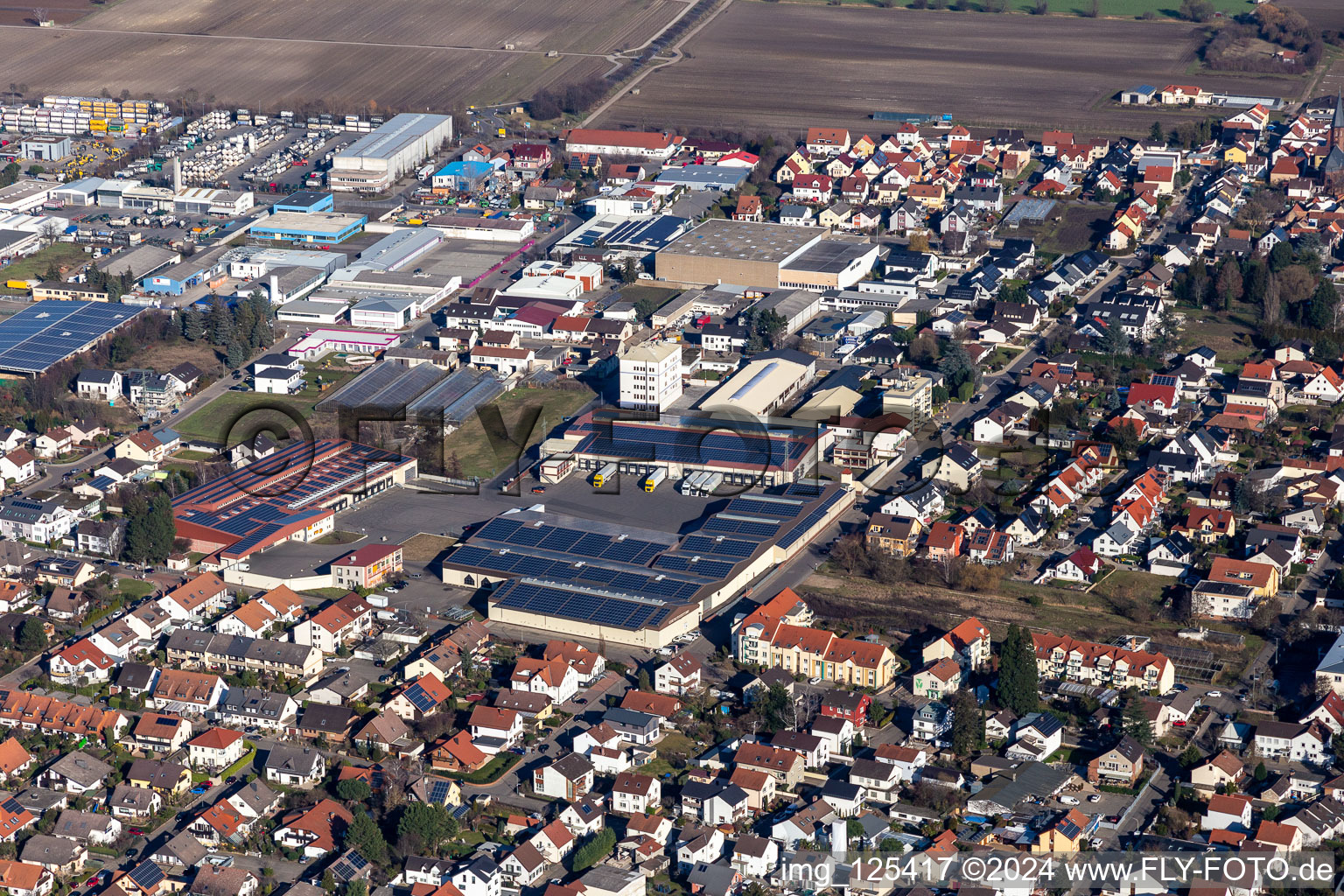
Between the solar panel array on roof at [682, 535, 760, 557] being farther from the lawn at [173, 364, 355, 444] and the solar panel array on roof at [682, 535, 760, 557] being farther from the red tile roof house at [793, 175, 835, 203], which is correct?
the red tile roof house at [793, 175, 835, 203]

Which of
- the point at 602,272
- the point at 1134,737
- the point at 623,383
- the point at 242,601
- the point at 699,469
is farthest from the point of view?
the point at 602,272

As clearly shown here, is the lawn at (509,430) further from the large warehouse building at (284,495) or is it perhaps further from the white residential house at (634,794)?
the white residential house at (634,794)

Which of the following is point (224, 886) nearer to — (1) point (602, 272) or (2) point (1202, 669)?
(2) point (1202, 669)

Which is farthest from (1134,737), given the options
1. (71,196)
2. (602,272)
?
(71,196)

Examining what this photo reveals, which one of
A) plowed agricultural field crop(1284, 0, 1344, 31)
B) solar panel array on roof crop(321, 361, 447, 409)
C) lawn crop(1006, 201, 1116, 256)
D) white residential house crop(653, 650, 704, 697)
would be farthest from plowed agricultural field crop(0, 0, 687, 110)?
white residential house crop(653, 650, 704, 697)

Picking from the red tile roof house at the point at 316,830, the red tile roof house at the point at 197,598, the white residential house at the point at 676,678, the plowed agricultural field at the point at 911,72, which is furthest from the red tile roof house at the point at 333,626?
the plowed agricultural field at the point at 911,72

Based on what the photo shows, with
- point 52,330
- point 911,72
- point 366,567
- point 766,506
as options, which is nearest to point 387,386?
point 52,330
